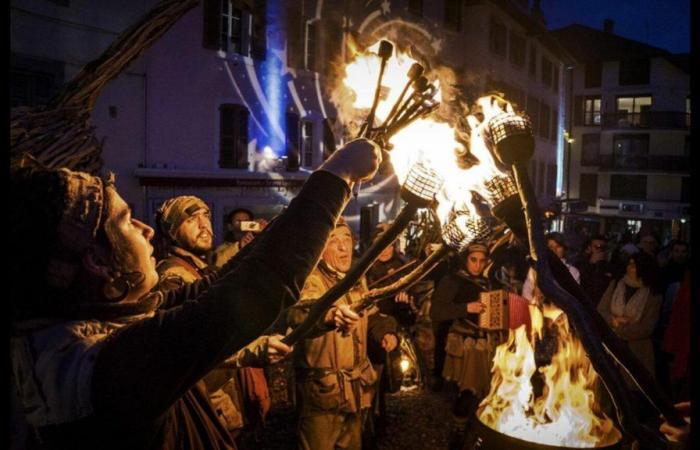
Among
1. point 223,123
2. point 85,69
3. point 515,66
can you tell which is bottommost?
point 85,69

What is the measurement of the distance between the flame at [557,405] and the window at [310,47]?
17.6 metres

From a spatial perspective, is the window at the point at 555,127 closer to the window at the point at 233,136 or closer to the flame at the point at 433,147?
the window at the point at 233,136

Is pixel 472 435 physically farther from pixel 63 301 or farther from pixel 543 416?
pixel 63 301

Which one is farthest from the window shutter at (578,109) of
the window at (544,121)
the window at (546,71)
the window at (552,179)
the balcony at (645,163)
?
the window at (544,121)

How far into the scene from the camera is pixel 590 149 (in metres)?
47.2

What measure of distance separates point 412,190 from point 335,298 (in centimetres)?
57

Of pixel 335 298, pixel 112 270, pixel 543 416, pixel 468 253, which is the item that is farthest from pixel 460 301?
pixel 112 270

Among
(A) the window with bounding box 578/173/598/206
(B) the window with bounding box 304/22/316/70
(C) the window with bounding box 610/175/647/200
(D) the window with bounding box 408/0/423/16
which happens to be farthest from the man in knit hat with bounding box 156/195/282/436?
(A) the window with bounding box 578/173/598/206

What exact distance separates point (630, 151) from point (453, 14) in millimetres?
26297

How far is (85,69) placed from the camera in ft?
5.90

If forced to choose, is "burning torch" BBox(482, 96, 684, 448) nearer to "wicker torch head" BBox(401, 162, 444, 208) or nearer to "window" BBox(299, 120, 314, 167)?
"wicker torch head" BBox(401, 162, 444, 208)

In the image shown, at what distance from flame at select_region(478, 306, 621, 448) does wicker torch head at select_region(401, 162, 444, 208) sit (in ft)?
5.73

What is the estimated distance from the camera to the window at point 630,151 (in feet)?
143

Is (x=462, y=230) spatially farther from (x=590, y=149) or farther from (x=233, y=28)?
(x=590, y=149)
